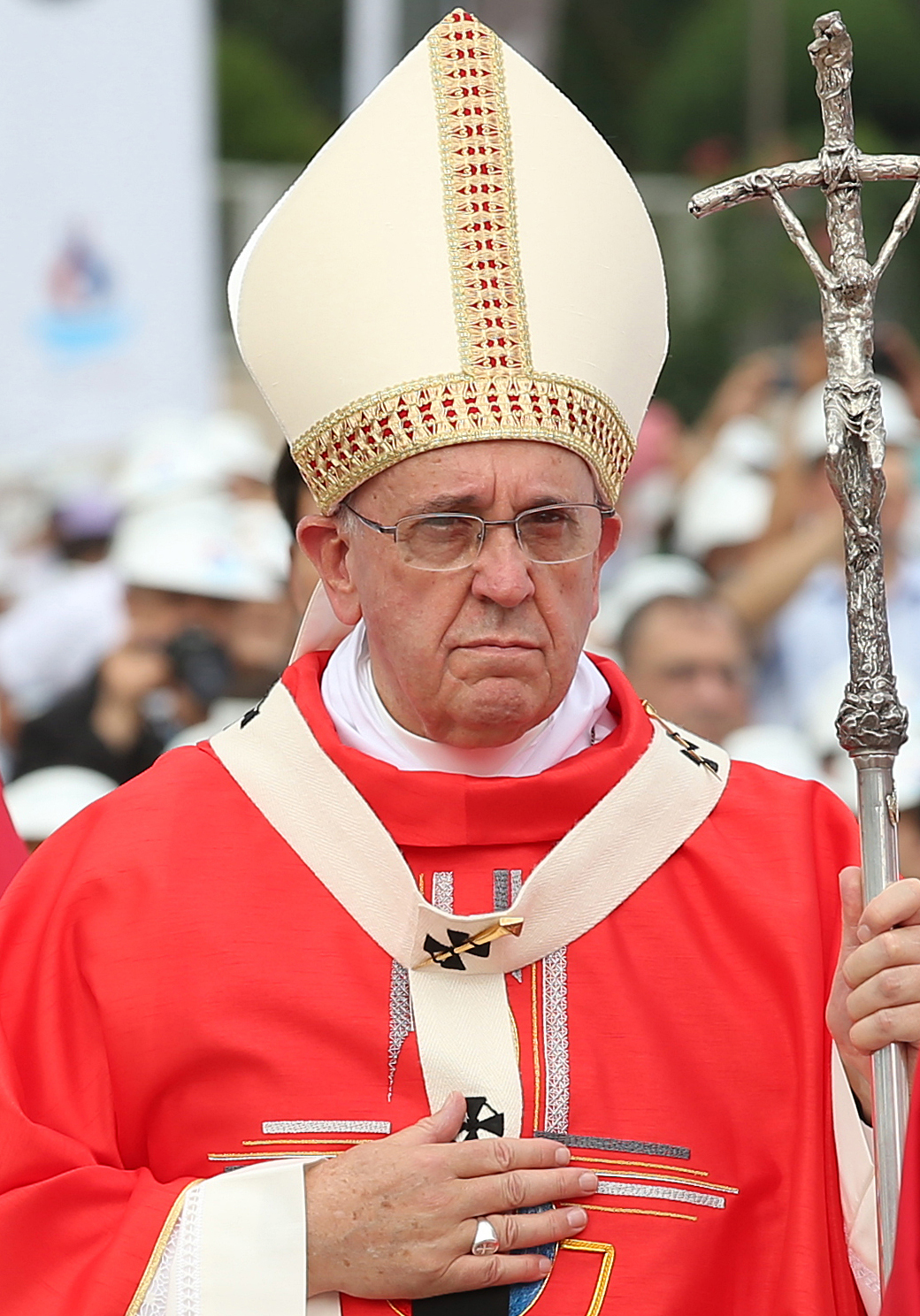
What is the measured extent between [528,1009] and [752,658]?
460 cm

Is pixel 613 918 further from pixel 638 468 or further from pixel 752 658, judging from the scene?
pixel 638 468

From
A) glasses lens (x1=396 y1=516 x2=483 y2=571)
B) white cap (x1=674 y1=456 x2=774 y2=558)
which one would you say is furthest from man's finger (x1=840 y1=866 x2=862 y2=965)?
white cap (x1=674 y1=456 x2=774 y2=558)

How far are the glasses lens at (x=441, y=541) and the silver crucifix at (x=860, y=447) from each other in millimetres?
533

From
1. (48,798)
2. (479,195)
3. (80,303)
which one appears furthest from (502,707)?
(80,303)

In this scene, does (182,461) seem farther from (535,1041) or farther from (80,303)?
(535,1041)

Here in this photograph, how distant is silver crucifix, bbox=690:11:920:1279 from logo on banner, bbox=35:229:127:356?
27.8 feet

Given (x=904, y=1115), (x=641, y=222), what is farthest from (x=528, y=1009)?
(x=641, y=222)

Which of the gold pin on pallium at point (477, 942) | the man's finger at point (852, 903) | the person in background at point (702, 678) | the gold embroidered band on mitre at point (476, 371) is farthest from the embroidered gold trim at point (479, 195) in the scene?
the person in background at point (702, 678)

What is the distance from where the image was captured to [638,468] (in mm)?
10844

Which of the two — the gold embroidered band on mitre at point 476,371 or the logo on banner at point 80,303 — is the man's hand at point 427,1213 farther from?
the logo on banner at point 80,303

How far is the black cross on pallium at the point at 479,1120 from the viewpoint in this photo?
3.32 m

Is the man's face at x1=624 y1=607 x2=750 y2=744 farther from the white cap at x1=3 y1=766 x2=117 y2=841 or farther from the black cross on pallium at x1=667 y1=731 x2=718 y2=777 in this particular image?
the black cross on pallium at x1=667 y1=731 x2=718 y2=777

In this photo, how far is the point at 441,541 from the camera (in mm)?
3346

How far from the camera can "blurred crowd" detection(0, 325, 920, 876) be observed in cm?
675
